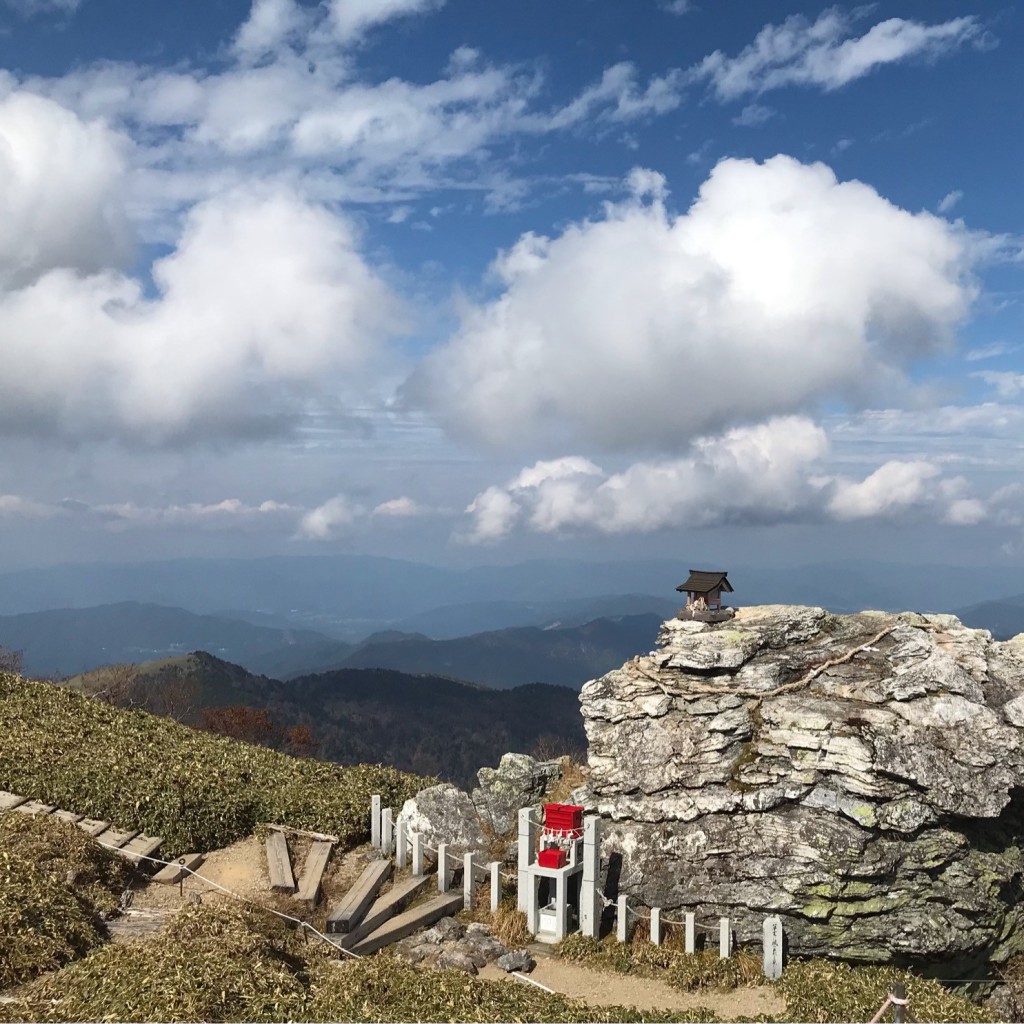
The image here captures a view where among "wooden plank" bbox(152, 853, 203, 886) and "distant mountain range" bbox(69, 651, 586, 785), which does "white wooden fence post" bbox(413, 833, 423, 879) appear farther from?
"distant mountain range" bbox(69, 651, 586, 785)

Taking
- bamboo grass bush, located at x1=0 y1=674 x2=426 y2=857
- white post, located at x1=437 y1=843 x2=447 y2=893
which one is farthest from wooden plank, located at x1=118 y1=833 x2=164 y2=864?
white post, located at x1=437 y1=843 x2=447 y2=893

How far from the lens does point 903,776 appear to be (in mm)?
16906

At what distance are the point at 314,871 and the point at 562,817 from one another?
21.0 ft

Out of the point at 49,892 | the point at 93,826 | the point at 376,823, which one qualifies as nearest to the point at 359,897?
Answer: the point at 376,823

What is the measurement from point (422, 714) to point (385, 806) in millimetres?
166631

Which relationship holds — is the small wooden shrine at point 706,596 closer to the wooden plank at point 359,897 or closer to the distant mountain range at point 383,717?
the wooden plank at point 359,897

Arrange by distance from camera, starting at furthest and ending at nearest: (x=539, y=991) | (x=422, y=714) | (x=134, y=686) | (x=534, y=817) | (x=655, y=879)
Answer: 1. (x=422, y=714)
2. (x=134, y=686)
3. (x=534, y=817)
4. (x=655, y=879)
5. (x=539, y=991)

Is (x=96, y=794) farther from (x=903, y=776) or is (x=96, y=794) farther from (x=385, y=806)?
(x=903, y=776)

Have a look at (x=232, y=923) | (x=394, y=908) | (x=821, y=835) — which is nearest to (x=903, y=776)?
(x=821, y=835)

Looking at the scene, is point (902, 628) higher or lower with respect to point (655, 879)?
higher

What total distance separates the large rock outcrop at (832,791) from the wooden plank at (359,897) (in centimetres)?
544

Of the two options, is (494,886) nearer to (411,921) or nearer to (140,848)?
(411,921)

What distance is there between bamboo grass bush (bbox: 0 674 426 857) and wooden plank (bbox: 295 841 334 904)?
2.78ft

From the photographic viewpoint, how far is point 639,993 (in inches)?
602
